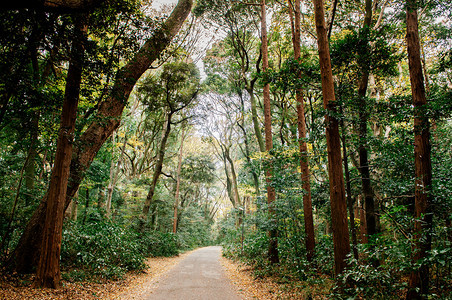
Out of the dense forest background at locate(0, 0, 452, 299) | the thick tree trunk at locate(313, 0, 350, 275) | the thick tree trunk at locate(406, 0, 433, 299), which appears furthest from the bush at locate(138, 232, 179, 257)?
the thick tree trunk at locate(406, 0, 433, 299)

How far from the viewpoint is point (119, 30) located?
521 centimetres

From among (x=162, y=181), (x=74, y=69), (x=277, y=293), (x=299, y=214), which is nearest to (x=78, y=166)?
(x=74, y=69)

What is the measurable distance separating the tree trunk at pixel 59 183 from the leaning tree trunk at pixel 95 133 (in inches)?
19.2

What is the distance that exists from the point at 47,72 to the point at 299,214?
34.8ft

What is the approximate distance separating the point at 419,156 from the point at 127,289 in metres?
7.88

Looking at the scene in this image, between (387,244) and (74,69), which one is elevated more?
(74,69)

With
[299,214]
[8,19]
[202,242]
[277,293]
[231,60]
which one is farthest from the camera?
[202,242]

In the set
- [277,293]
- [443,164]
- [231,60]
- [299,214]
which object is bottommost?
[277,293]

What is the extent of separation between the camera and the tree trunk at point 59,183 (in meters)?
4.63

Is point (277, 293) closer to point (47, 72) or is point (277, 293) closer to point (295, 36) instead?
point (295, 36)

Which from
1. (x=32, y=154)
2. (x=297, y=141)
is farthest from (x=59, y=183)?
(x=297, y=141)

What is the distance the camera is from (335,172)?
15.2ft

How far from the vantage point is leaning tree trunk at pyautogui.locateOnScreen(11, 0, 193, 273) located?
17.6 ft

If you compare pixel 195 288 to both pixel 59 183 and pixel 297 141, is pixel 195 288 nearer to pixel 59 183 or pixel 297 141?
pixel 59 183
